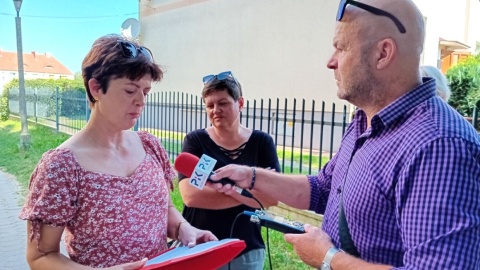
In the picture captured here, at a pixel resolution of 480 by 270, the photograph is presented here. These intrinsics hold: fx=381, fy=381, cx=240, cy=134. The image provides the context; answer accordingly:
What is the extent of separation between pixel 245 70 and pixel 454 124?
12.4 m

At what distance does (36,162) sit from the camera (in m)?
8.61

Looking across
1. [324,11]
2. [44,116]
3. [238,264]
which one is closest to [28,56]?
[44,116]

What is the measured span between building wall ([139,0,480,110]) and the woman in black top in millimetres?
7181

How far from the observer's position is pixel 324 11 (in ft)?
35.3

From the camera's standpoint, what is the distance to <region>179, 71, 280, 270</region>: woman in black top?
222cm

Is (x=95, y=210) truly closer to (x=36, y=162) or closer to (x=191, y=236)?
(x=191, y=236)

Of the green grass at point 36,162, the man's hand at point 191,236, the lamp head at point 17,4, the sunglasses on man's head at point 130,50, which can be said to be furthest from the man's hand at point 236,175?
the lamp head at point 17,4

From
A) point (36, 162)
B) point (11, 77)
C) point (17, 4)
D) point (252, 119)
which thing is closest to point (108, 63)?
point (252, 119)

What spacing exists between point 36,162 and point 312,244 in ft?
28.7

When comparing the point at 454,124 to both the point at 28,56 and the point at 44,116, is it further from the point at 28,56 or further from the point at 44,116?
the point at 28,56

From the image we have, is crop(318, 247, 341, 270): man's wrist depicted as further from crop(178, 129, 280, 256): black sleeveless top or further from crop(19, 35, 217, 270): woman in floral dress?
crop(178, 129, 280, 256): black sleeveless top

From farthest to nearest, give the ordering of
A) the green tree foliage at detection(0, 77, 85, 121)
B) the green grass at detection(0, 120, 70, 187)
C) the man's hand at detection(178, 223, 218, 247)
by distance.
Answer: the green tree foliage at detection(0, 77, 85, 121) < the green grass at detection(0, 120, 70, 187) < the man's hand at detection(178, 223, 218, 247)

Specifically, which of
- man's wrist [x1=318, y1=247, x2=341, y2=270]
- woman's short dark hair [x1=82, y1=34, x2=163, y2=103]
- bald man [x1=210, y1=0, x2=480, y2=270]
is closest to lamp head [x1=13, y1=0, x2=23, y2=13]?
woman's short dark hair [x1=82, y1=34, x2=163, y2=103]

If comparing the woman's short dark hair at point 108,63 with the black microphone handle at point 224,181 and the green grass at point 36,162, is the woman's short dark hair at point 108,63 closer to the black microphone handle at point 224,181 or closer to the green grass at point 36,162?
the black microphone handle at point 224,181
